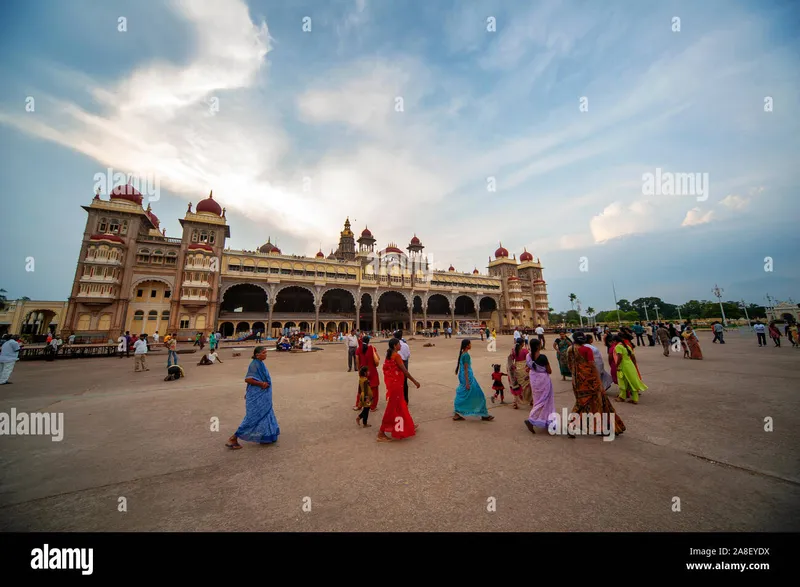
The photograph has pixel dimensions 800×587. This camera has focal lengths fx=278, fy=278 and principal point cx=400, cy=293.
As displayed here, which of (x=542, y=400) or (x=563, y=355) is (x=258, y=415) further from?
(x=563, y=355)

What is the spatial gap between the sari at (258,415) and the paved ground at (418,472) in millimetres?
199

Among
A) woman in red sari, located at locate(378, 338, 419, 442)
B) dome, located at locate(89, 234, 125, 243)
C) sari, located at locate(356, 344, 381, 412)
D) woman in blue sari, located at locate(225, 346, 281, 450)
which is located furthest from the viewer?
dome, located at locate(89, 234, 125, 243)

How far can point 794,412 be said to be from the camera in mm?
4734

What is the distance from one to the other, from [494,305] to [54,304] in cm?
6936

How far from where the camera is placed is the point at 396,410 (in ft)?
14.2

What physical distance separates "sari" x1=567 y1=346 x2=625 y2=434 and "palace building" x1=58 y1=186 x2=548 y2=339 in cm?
3394

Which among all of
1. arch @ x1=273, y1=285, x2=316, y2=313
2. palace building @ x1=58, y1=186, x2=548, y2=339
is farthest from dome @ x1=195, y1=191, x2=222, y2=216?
arch @ x1=273, y1=285, x2=316, y2=313

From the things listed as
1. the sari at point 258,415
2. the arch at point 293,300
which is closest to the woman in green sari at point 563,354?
the sari at point 258,415

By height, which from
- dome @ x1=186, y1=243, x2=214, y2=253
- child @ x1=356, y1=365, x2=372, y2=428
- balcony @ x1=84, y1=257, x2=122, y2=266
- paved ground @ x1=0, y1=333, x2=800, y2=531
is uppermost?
dome @ x1=186, y1=243, x2=214, y2=253

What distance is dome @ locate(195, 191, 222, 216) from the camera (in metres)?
33.1

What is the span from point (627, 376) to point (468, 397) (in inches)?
151

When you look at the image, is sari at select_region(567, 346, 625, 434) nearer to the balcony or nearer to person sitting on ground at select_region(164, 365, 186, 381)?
person sitting on ground at select_region(164, 365, 186, 381)

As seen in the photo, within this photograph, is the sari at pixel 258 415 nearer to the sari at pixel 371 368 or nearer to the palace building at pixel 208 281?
the sari at pixel 371 368

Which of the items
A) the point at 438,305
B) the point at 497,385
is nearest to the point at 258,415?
the point at 497,385
